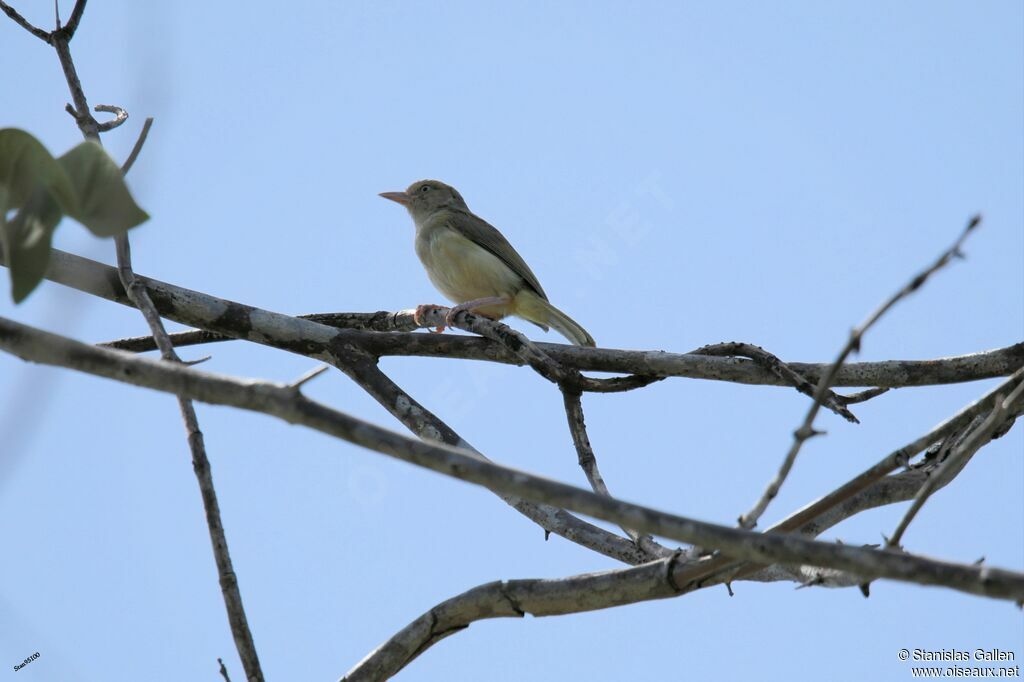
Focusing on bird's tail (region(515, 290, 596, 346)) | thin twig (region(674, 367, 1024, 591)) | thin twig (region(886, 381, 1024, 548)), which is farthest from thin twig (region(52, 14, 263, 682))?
Answer: bird's tail (region(515, 290, 596, 346))

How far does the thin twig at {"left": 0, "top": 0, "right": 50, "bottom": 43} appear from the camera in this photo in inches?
186

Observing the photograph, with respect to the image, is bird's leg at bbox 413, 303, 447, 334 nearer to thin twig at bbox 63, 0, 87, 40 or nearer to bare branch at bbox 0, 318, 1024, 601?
thin twig at bbox 63, 0, 87, 40

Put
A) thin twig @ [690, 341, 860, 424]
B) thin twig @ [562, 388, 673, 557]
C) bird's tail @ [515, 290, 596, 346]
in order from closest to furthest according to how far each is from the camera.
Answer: thin twig @ [562, 388, 673, 557], thin twig @ [690, 341, 860, 424], bird's tail @ [515, 290, 596, 346]

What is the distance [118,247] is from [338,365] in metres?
1.04

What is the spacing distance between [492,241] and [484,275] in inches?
25.6

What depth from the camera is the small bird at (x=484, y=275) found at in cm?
762

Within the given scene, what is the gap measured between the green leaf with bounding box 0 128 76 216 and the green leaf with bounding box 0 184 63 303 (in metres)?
0.02

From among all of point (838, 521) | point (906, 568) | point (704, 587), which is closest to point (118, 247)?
point (704, 587)

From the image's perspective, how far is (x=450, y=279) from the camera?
789 cm

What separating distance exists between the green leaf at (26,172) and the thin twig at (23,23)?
9.72 feet

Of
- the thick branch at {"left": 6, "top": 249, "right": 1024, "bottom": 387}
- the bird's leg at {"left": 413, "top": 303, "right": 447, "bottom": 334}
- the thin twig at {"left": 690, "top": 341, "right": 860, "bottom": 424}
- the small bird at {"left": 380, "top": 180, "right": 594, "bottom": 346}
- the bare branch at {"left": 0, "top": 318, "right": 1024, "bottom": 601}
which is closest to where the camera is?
the bare branch at {"left": 0, "top": 318, "right": 1024, "bottom": 601}

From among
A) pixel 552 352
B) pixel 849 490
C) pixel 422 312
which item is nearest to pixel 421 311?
pixel 422 312

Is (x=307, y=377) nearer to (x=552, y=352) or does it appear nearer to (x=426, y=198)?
(x=552, y=352)

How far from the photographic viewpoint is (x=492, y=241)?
8.32m
